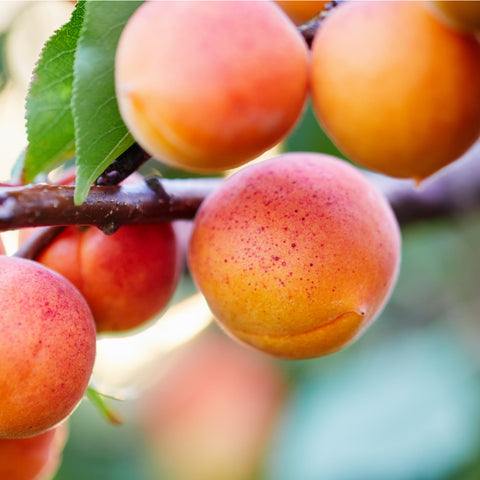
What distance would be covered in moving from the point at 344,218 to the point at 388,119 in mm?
171

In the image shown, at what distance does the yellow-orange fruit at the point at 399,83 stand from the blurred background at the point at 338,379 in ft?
1.68

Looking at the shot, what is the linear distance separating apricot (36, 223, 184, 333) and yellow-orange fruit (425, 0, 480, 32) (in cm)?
35

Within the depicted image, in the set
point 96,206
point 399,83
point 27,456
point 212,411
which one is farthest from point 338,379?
point 399,83

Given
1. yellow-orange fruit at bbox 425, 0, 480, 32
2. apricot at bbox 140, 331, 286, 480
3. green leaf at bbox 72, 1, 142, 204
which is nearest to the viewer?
yellow-orange fruit at bbox 425, 0, 480, 32

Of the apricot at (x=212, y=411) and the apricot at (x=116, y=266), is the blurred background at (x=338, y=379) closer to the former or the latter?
the apricot at (x=212, y=411)

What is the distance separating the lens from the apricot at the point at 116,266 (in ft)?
1.95

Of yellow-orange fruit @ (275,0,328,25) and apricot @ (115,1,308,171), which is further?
yellow-orange fruit @ (275,0,328,25)

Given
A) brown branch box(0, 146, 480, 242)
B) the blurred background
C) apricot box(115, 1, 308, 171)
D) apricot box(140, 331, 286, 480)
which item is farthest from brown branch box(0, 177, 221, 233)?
apricot box(140, 331, 286, 480)

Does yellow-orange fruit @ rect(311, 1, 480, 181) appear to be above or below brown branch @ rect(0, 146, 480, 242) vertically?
above

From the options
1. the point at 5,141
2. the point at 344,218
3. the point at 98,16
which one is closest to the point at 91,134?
the point at 98,16

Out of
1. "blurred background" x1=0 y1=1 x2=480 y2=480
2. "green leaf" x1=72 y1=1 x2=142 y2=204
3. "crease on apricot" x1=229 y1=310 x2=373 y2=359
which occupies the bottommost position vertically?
"blurred background" x1=0 y1=1 x2=480 y2=480

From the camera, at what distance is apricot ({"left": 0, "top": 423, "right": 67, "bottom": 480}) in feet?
1.93

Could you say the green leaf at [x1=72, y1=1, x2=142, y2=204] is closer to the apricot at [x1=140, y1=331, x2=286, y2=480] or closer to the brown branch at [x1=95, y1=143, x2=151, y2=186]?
the brown branch at [x1=95, y1=143, x2=151, y2=186]

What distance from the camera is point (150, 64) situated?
36 cm
